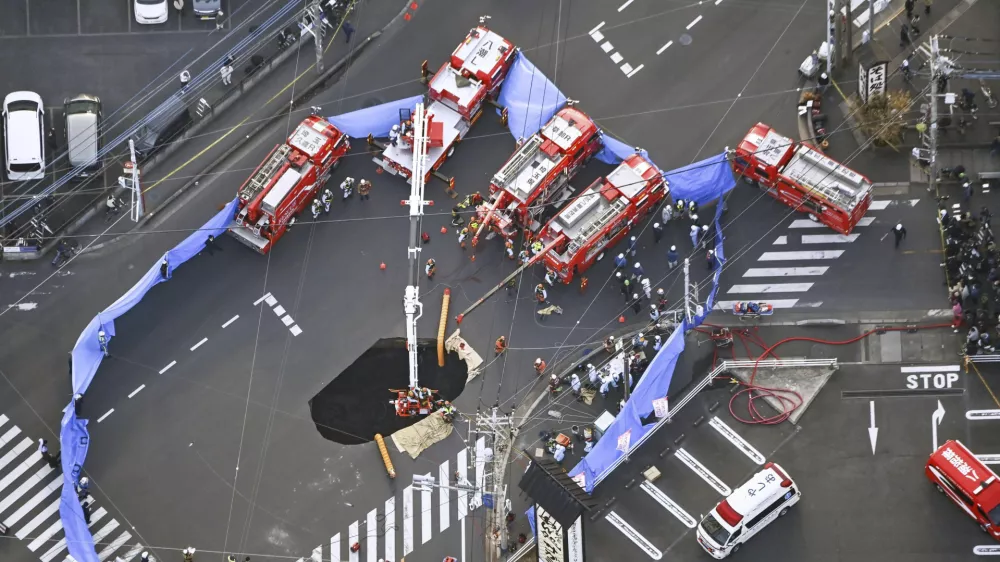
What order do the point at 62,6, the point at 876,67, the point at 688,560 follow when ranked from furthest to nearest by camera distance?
1. the point at 62,6
2. the point at 876,67
3. the point at 688,560

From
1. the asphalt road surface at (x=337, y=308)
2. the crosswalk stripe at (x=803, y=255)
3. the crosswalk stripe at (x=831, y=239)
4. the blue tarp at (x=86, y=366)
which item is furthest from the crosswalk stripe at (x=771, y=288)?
the blue tarp at (x=86, y=366)

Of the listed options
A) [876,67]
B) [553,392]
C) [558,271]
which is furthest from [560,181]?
[876,67]

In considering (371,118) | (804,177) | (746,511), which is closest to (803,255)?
(804,177)

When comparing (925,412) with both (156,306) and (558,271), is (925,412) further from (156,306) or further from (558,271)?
(156,306)

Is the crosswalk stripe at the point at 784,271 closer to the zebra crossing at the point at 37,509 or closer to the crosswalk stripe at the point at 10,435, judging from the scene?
the zebra crossing at the point at 37,509

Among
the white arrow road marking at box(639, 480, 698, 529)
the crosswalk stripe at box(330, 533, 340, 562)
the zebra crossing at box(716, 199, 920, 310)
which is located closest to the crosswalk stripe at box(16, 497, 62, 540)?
the crosswalk stripe at box(330, 533, 340, 562)

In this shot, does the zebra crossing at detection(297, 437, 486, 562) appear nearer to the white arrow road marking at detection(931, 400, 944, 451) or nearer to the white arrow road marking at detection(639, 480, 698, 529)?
the white arrow road marking at detection(639, 480, 698, 529)
